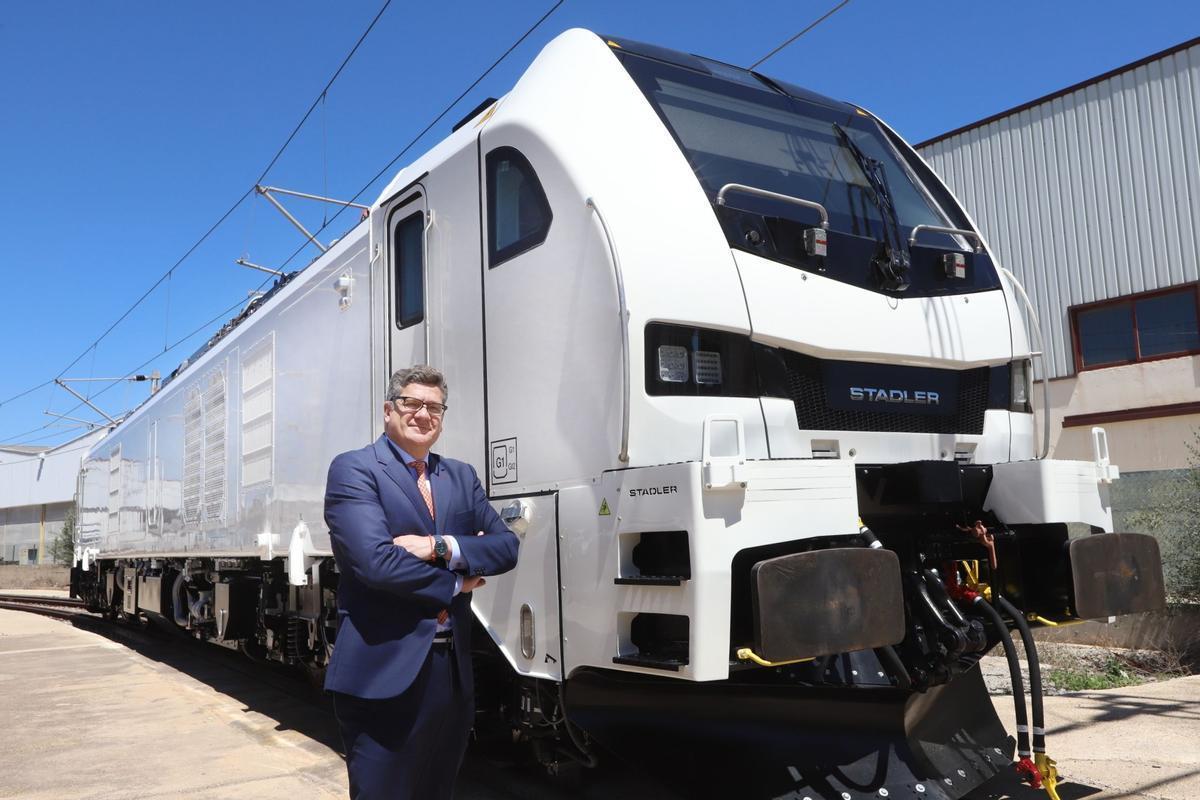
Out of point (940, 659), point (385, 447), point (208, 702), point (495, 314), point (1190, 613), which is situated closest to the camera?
point (385, 447)

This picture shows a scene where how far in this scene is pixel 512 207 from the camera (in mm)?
4461

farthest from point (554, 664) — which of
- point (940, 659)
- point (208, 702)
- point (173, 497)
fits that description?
point (173, 497)

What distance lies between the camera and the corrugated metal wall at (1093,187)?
1270 centimetres

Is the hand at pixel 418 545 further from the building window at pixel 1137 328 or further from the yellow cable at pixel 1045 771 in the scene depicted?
the building window at pixel 1137 328

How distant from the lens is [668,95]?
14.8 ft

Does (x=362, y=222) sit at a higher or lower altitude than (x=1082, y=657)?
higher

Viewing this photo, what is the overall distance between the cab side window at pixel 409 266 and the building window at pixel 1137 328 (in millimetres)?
10941

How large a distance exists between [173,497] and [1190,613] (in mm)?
10144

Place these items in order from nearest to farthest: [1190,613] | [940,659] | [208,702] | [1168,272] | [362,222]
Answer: [940,659]
[362,222]
[208,702]
[1190,613]
[1168,272]

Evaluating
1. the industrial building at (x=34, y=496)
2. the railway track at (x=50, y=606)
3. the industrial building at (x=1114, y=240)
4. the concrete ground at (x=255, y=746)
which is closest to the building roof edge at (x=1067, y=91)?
the industrial building at (x=1114, y=240)

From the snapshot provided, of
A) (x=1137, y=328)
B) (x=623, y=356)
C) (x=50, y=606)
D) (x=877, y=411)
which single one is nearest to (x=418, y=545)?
(x=623, y=356)

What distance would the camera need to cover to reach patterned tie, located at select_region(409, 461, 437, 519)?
331 centimetres

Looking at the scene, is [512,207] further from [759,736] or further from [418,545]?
[759,736]

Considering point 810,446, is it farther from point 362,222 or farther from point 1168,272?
point 1168,272
